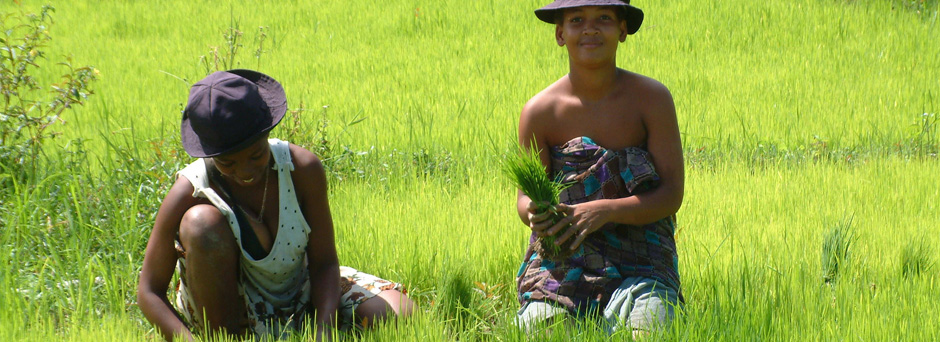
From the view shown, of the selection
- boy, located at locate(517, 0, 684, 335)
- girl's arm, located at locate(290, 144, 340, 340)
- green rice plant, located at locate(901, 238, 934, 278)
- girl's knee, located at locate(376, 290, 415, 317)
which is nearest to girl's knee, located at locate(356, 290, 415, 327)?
girl's knee, located at locate(376, 290, 415, 317)

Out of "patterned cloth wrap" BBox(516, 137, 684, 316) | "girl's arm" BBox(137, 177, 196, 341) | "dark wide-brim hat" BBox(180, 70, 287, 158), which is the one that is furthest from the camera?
"patterned cloth wrap" BBox(516, 137, 684, 316)

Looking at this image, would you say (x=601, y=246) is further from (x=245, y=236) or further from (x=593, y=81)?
(x=245, y=236)

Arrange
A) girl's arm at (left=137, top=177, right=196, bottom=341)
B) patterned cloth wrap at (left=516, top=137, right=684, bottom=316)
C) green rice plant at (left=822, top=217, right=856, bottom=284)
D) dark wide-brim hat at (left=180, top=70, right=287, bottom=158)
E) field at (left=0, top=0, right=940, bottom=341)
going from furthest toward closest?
green rice plant at (left=822, top=217, right=856, bottom=284) < field at (left=0, top=0, right=940, bottom=341) < patterned cloth wrap at (left=516, top=137, right=684, bottom=316) < girl's arm at (left=137, top=177, right=196, bottom=341) < dark wide-brim hat at (left=180, top=70, right=287, bottom=158)

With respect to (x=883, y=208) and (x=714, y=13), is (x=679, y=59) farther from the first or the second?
(x=883, y=208)

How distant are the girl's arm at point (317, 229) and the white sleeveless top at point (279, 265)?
29mm

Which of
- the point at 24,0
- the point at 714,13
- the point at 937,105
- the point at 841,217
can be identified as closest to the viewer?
the point at 841,217

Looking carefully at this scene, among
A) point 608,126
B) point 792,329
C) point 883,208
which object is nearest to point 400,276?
point 608,126

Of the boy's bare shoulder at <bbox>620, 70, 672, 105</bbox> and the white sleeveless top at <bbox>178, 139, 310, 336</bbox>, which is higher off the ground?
the boy's bare shoulder at <bbox>620, 70, 672, 105</bbox>

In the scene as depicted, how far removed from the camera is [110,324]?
2668 mm

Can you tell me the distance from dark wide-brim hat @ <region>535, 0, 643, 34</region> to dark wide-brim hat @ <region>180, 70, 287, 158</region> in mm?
915

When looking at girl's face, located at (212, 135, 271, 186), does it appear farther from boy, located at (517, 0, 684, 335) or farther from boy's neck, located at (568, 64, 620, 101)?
boy's neck, located at (568, 64, 620, 101)

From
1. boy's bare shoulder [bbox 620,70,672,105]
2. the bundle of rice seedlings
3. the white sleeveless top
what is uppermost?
boy's bare shoulder [bbox 620,70,672,105]

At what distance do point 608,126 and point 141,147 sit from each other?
323 centimetres

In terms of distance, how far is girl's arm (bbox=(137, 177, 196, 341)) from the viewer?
2654 millimetres
